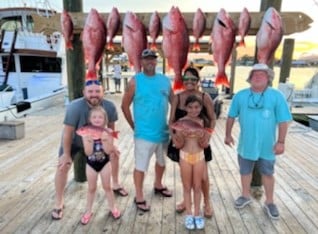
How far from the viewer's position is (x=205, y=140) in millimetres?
2410

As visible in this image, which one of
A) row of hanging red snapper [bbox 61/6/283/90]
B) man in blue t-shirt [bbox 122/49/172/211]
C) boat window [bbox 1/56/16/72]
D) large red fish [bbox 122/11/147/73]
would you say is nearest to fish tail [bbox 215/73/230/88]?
row of hanging red snapper [bbox 61/6/283/90]

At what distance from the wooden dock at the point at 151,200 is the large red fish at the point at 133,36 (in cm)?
141

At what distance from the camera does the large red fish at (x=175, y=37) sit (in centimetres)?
225

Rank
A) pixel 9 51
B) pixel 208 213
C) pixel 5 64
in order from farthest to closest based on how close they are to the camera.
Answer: pixel 5 64
pixel 9 51
pixel 208 213

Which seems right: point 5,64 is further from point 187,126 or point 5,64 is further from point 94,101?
point 187,126

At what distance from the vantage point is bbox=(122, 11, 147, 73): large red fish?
234 cm

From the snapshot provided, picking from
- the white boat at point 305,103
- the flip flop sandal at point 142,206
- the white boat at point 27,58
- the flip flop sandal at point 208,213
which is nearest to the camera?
the flip flop sandal at point 208,213

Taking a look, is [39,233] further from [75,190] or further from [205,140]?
[205,140]

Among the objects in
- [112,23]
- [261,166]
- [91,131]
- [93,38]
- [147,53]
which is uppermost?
[112,23]

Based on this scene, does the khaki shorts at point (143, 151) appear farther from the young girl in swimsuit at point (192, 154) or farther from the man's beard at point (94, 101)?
the man's beard at point (94, 101)

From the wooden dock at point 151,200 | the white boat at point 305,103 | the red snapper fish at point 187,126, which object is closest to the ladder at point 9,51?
the wooden dock at point 151,200

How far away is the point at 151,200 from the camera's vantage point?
A: 311 centimetres

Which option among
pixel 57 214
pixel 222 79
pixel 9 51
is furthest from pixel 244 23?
pixel 9 51

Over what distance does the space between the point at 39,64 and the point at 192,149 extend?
12387 millimetres
